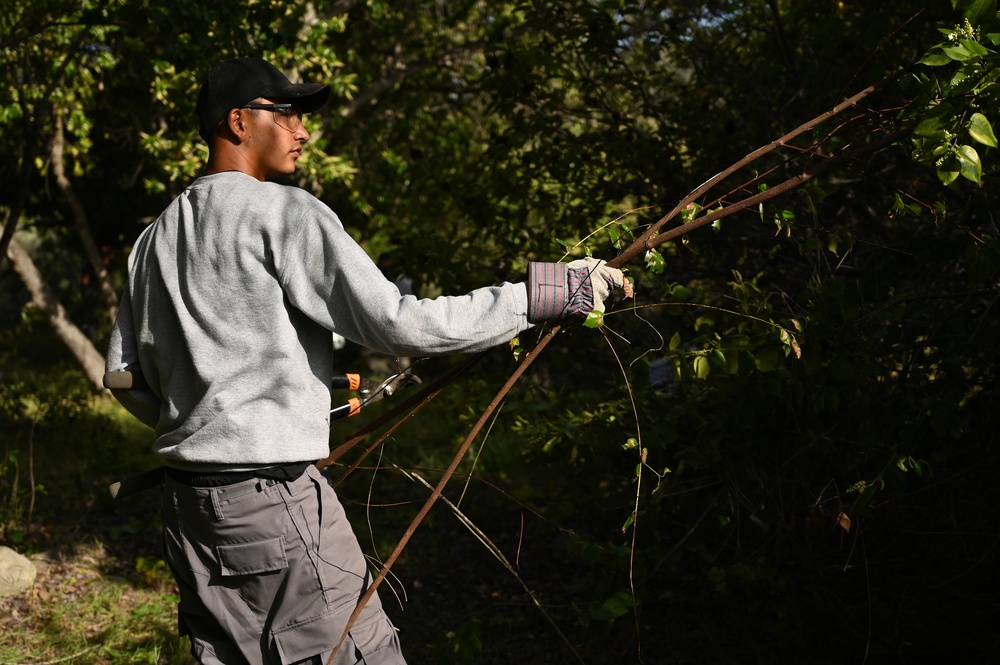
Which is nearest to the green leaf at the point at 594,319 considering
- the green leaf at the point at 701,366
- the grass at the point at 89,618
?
the green leaf at the point at 701,366

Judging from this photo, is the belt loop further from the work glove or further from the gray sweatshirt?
the work glove

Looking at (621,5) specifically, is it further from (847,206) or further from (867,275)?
(867,275)

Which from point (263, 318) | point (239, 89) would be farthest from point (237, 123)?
point (263, 318)

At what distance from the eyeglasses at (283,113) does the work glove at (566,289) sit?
67 cm

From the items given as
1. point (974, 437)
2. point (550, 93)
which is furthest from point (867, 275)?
point (550, 93)

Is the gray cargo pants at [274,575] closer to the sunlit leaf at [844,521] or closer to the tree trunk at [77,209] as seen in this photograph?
the sunlit leaf at [844,521]

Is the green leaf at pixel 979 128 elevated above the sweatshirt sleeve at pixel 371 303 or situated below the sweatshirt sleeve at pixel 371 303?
above

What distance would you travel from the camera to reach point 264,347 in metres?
1.97

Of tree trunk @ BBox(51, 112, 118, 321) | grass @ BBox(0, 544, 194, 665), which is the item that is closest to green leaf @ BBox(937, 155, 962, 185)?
grass @ BBox(0, 544, 194, 665)

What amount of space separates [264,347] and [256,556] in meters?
0.43

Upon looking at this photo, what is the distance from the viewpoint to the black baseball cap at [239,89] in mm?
2111

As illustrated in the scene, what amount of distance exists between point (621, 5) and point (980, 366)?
7.26 feet

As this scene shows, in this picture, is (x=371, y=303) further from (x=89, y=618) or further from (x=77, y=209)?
(x=77, y=209)

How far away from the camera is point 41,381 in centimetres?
1055
